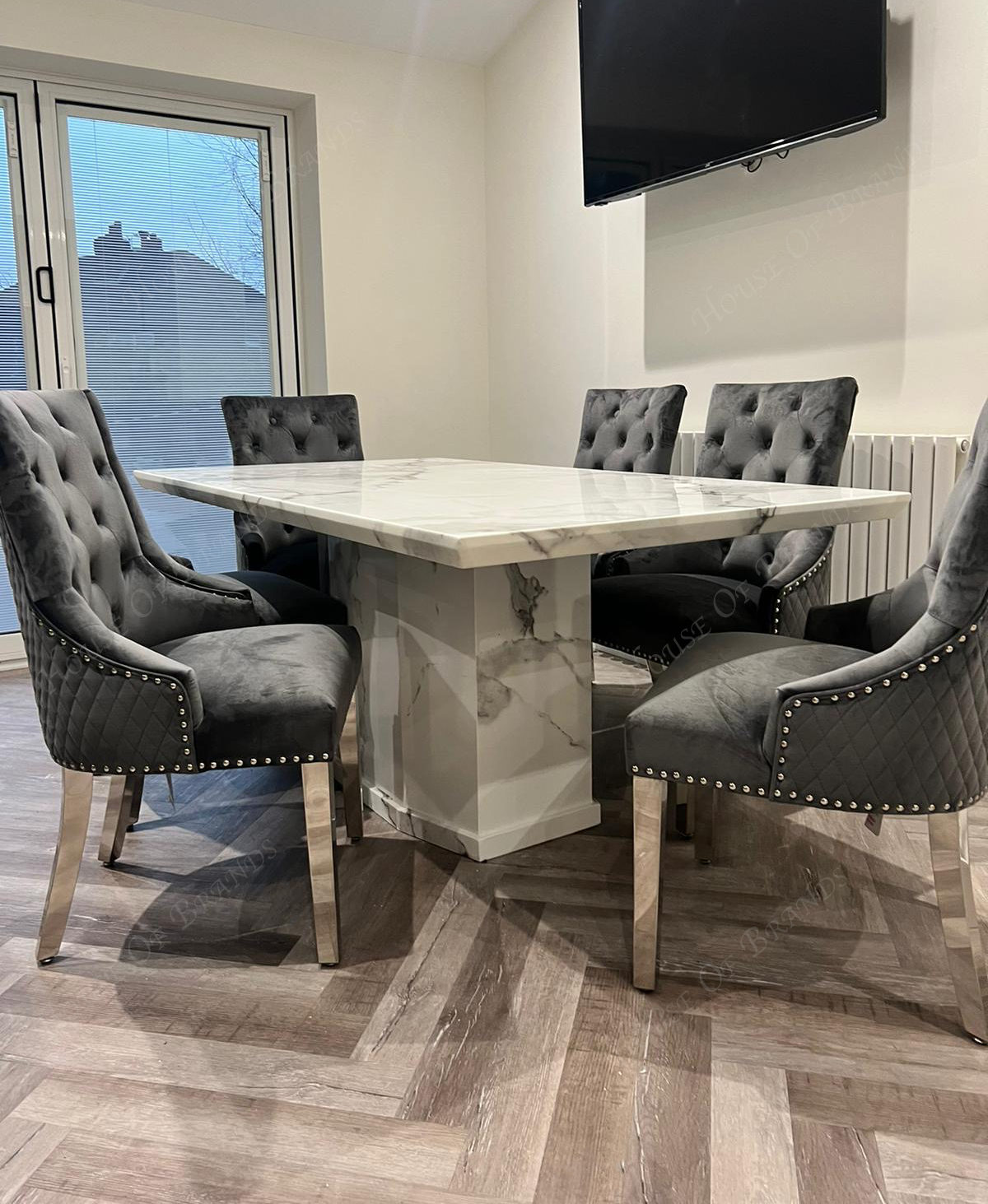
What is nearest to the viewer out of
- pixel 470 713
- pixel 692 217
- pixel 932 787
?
pixel 932 787

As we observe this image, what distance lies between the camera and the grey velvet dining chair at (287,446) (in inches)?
A: 120

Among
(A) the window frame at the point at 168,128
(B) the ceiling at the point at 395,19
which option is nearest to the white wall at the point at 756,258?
(B) the ceiling at the point at 395,19

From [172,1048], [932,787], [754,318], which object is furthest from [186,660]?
[754,318]

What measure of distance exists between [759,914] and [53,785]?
171cm

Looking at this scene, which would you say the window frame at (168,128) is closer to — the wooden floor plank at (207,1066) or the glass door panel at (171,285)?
the glass door panel at (171,285)

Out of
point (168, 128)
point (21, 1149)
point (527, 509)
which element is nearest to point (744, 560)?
point (527, 509)

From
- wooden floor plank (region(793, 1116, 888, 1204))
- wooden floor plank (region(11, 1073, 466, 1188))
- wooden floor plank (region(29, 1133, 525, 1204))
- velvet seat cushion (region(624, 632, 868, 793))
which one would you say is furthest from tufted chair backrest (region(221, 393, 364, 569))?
wooden floor plank (region(793, 1116, 888, 1204))

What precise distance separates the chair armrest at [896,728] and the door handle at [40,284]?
3.52 metres

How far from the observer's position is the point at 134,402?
163 inches

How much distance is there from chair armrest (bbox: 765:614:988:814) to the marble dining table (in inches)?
13.7

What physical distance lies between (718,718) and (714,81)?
2.38 metres

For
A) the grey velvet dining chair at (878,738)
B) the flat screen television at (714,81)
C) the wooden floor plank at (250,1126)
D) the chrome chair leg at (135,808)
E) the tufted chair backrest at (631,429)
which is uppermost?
the flat screen television at (714,81)

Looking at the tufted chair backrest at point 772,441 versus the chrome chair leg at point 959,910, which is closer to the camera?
the chrome chair leg at point 959,910

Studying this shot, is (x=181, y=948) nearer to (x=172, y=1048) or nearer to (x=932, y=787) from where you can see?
(x=172, y=1048)
